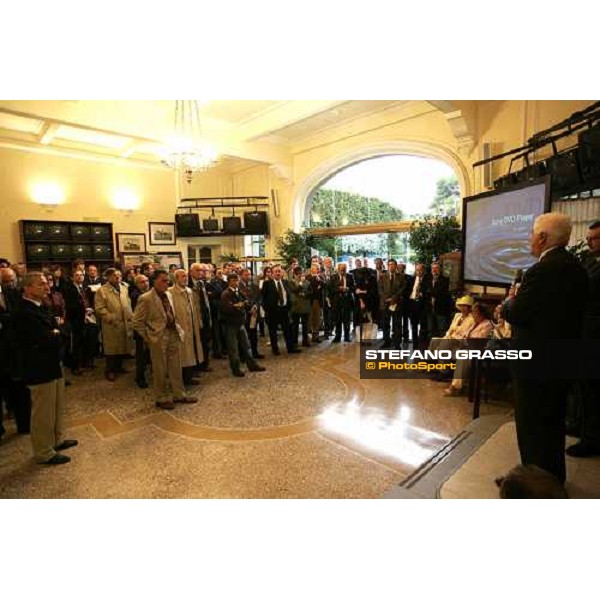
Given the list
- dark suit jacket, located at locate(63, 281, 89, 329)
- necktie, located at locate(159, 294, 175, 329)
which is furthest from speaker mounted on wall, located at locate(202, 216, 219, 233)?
necktie, located at locate(159, 294, 175, 329)

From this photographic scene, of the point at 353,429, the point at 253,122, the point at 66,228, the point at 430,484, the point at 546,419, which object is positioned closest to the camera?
the point at 546,419

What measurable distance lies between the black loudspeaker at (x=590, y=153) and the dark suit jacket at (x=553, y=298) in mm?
1876

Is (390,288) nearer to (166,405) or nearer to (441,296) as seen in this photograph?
(441,296)

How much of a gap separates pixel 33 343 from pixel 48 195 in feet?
21.1

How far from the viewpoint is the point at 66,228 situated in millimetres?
7738

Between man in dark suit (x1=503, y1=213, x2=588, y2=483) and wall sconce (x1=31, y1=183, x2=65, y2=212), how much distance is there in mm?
8696

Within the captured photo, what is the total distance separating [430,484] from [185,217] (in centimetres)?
848

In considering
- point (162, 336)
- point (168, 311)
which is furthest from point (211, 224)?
point (162, 336)

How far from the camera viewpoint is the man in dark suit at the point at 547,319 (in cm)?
183

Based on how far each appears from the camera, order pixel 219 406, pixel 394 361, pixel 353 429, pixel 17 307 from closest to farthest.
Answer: pixel 17 307 < pixel 353 429 < pixel 219 406 < pixel 394 361

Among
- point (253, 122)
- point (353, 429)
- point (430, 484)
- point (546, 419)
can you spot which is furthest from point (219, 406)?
point (253, 122)

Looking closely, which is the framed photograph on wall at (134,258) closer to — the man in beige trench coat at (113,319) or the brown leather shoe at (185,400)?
the man in beige trench coat at (113,319)

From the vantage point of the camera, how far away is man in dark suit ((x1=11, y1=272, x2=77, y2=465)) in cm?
258

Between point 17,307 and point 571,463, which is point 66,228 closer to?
point 17,307
